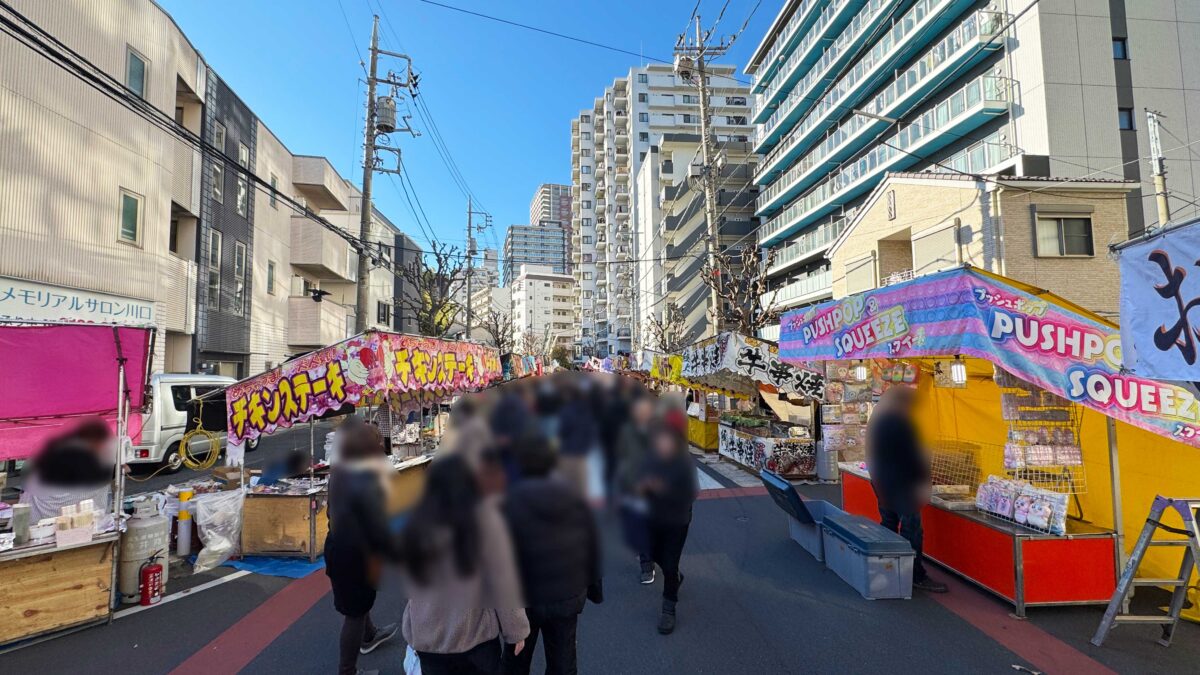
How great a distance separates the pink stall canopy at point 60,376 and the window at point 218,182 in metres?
17.4

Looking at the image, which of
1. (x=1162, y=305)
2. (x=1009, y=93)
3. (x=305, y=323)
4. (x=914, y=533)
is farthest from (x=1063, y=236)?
(x=305, y=323)

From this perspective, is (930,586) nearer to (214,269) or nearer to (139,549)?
(139,549)

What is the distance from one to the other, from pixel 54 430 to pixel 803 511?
269 inches

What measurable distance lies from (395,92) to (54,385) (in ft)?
40.6

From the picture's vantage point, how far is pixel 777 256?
123 feet

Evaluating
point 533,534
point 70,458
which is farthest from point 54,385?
point 533,534

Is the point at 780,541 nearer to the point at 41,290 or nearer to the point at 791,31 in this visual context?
the point at 41,290

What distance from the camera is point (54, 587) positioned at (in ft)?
14.8

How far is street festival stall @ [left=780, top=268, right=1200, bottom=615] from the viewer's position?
13.1 ft

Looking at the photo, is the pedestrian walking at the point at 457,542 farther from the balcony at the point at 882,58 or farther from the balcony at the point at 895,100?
the balcony at the point at 882,58

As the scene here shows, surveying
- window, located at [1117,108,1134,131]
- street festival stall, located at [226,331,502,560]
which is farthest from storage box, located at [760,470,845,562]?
window, located at [1117,108,1134,131]

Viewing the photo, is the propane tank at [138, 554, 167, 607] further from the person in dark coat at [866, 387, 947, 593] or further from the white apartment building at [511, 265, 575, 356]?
the person in dark coat at [866, 387, 947, 593]

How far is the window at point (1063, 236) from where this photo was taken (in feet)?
55.1

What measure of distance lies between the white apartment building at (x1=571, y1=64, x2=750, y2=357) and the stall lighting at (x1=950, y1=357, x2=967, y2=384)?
48691mm
